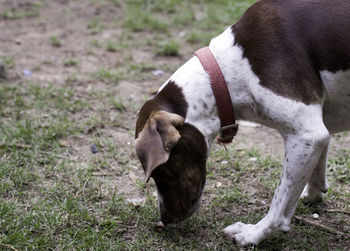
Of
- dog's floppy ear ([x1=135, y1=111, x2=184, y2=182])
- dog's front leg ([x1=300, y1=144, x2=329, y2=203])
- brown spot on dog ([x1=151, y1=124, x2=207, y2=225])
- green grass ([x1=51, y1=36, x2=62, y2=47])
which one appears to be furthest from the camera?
green grass ([x1=51, y1=36, x2=62, y2=47])

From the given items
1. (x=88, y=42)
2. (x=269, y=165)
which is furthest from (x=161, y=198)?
(x=88, y=42)

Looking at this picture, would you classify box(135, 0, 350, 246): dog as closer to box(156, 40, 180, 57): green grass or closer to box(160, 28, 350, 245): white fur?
box(160, 28, 350, 245): white fur

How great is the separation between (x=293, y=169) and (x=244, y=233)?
0.57 m

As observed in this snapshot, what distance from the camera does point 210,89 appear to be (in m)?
3.04

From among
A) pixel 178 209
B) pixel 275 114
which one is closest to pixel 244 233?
pixel 178 209

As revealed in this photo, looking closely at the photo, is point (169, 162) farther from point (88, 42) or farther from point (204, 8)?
point (204, 8)

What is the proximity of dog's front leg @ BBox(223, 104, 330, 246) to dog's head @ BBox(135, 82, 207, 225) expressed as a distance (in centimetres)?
44

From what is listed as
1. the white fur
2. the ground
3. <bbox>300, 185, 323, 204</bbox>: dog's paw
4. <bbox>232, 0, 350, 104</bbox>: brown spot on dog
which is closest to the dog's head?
the white fur

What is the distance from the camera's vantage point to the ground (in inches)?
128

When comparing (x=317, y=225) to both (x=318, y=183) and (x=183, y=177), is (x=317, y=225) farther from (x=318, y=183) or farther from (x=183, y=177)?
(x=183, y=177)

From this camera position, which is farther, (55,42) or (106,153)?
(55,42)

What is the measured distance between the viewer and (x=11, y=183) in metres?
3.75

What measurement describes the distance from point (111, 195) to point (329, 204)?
5.59 ft

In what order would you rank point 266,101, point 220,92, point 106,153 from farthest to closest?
point 106,153 < point 220,92 < point 266,101
